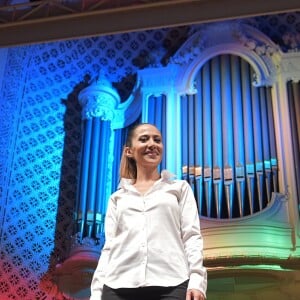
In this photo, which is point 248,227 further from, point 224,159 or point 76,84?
point 76,84

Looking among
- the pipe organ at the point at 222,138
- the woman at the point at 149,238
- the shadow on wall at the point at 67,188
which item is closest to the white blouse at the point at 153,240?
the woman at the point at 149,238

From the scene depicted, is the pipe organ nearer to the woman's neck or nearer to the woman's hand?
the woman's neck

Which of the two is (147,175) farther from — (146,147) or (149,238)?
(149,238)

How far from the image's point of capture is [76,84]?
5.01 meters

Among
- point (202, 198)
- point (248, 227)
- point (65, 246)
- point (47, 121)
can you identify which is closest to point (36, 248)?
point (65, 246)

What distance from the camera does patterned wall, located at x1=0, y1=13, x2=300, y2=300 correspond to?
4438mm

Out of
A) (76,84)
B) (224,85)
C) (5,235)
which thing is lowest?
(5,235)

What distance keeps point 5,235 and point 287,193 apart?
2054 mm

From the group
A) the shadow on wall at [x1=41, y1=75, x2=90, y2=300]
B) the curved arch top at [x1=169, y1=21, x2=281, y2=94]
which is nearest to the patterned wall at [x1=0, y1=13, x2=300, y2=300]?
the shadow on wall at [x1=41, y1=75, x2=90, y2=300]

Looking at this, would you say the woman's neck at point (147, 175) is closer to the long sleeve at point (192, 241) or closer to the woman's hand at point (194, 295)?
the long sleeve at point (192, 241)

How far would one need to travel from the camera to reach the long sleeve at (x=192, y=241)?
163 cm

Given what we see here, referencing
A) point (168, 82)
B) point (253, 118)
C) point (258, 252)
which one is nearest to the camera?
point (258, 252)

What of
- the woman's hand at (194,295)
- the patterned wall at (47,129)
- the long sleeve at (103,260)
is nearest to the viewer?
the woman's hand at (194,295)

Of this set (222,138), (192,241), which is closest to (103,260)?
(192,241)
